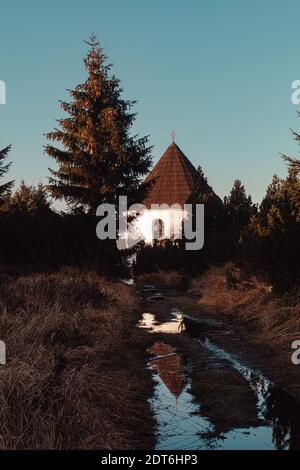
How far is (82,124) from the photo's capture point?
22531 millimetres

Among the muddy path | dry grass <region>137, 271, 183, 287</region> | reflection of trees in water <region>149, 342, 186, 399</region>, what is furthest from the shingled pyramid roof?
reflection of trees in water <region>149, 342, 186, 399</region>

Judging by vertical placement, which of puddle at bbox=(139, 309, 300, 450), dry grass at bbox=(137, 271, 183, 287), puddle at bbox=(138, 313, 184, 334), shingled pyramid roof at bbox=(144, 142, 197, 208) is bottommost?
dry grass at bbox=(137, 271, 183, 287)

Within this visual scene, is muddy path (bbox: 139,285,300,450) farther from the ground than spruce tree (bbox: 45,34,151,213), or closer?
closer

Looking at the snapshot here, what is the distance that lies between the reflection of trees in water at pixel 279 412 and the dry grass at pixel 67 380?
1386 mm

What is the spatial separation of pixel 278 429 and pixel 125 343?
5.02 meters

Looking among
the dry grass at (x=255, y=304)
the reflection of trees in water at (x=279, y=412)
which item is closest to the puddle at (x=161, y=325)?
the dry grass at (x=255, y=304)

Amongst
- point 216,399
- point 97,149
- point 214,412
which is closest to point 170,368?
point 216,399

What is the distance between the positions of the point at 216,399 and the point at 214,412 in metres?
0.54

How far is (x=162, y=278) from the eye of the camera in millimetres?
34188

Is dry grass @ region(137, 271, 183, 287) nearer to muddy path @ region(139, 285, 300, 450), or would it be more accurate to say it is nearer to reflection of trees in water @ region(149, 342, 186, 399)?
muddy path @ region(139, 285, 300, 450)

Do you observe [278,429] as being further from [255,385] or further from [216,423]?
[255,385]

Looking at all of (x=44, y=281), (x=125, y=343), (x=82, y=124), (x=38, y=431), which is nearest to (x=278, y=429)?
(x=38, y=431)

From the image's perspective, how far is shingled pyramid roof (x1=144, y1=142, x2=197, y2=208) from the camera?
4741cm

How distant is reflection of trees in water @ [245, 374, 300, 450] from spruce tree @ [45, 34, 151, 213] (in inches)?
604
